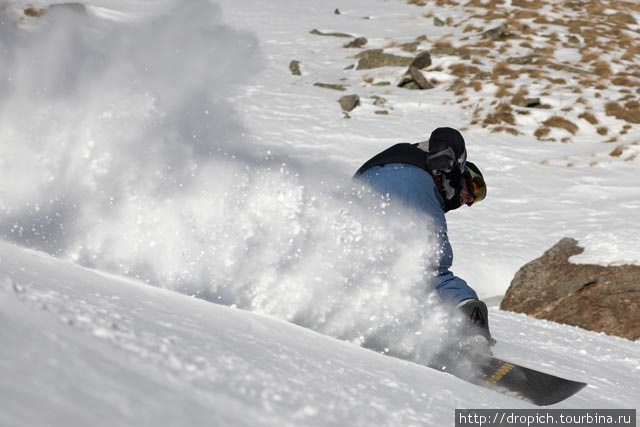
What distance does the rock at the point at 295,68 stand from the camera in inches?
578

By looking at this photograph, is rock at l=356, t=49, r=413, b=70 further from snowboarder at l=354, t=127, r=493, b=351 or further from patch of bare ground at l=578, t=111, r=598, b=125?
snowboarder at l=354, t=127, r=493, b=351

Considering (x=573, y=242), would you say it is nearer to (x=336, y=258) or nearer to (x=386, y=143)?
(x=336, y=258)

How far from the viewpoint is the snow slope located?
1326mm

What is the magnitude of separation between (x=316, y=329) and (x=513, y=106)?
1019 centimetres

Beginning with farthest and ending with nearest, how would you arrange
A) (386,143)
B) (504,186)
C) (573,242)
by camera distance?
1. (386,143)
2. (504,186)
3. (573,242)

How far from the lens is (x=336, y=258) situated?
383 centimetres

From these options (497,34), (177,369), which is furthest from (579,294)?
(497,34)

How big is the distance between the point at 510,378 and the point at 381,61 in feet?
41.4

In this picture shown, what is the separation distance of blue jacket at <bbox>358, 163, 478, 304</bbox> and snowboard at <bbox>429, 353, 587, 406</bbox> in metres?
0.46

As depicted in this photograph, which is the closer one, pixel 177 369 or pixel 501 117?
pixel 177 369

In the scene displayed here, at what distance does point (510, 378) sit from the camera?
3.07m

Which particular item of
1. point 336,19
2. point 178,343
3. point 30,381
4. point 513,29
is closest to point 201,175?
point 178,343

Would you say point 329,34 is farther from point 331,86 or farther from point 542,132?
point 542,132

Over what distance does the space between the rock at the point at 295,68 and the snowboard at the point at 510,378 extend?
1187cm
